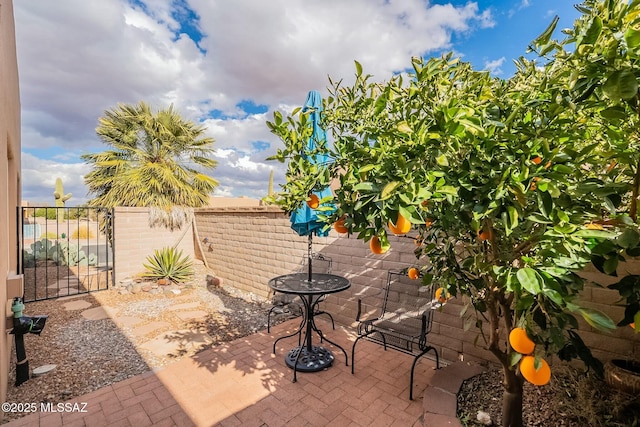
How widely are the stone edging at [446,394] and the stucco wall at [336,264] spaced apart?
1.12ft

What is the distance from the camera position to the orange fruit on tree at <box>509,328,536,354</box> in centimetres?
116

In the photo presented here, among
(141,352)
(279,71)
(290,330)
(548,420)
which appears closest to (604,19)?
(548,420)

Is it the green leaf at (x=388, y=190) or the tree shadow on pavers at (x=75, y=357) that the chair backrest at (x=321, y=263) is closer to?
the tree shadow on pavers at (x=75, y=357)

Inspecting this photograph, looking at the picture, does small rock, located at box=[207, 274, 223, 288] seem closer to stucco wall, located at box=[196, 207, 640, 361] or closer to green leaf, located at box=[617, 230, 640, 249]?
stucco wall, located at box=[196, 207, 640, 361]

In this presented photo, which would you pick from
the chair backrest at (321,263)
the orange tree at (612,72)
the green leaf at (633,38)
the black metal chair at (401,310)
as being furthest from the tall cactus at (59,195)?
Result: the green leaf at (633,38)

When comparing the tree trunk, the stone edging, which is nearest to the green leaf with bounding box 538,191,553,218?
the tree trunk

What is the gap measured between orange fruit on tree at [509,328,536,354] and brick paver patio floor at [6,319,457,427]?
1.56 meters

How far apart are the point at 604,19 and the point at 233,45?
8.58 m

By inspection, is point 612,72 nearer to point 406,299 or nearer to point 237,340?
point 406,299

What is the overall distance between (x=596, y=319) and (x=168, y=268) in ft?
23.0

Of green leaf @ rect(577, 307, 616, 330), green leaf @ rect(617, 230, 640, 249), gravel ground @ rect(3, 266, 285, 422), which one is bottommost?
gravel ground @ rect(3, 266, 285, 422)

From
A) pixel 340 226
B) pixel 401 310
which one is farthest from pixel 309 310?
pixel 340 226

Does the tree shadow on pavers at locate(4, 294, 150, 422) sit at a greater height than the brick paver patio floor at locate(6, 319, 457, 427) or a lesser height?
lesser

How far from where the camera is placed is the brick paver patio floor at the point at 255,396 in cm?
234
